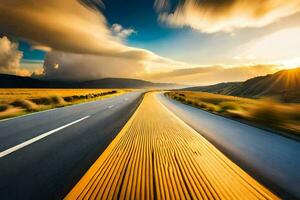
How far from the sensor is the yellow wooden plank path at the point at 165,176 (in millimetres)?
3098

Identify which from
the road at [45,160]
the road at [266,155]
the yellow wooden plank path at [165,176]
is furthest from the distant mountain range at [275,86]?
the road at [45,160]

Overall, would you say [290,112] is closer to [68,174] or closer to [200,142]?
[200,142]

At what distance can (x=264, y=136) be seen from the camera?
734cm

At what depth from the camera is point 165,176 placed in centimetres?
377

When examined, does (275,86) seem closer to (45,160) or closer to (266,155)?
(266,155)

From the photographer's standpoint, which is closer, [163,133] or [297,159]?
[297,159]

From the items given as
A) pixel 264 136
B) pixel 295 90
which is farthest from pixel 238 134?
pixel 295 90

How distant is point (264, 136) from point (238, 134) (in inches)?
32.0

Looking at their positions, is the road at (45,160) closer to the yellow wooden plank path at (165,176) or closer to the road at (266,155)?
the yellow wooden plank path at (165,176)

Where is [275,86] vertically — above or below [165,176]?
below

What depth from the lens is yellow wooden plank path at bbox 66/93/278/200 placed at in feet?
10.2

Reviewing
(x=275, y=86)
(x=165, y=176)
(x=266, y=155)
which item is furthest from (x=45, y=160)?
(x=275, y=86)

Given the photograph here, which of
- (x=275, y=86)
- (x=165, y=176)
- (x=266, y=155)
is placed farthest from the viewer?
(x=275, y=86)

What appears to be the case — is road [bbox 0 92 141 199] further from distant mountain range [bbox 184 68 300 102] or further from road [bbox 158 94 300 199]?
distant mountain range [bbox 184 68 300 102]
